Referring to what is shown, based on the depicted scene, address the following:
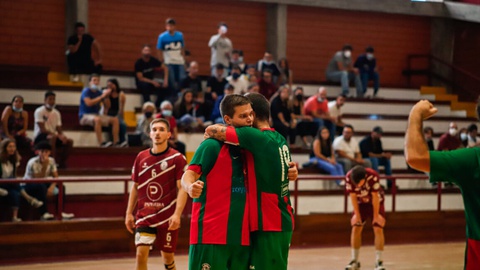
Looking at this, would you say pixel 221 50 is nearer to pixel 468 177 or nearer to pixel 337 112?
pixel 337 112

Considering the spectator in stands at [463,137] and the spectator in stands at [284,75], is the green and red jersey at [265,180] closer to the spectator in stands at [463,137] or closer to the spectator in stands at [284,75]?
the spectator in stands at [284,75]

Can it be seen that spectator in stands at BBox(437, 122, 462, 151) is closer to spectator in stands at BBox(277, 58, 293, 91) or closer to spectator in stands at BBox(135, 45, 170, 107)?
spectator in stands at BBox(277, 58, 293, 91)

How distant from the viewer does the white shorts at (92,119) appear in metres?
15.7

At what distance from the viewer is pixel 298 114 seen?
1817 centimetres

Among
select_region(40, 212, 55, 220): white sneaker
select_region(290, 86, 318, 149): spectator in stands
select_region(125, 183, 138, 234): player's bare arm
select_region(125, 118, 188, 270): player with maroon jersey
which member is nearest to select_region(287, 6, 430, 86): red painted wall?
select_region(290, 86, 318, 149): spectator in stands

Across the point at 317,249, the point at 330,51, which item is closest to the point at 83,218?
the point at 317,249

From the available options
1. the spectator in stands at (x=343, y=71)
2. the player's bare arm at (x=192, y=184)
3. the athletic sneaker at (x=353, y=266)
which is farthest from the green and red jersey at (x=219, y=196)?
the spectator in stands at (x=343, y=71)

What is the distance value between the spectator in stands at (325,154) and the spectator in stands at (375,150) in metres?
1.26

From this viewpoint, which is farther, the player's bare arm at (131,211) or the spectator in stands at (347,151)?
the spectator in stands at (347,151)

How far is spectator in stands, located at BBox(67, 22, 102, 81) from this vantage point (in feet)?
58.1

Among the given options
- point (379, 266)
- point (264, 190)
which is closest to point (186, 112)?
point (379, 266)

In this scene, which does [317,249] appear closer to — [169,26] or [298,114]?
[298,114]

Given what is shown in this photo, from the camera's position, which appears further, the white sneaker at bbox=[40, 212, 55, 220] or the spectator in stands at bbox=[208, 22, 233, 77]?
the spectator in stands at bbox=[208, 22, 233, 77]

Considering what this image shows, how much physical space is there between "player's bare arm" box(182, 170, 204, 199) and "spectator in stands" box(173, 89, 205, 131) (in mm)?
11155
